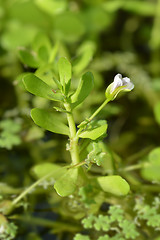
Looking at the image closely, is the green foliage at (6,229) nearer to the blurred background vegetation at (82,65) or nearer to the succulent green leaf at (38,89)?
the blurred background vegetation at (82,65)

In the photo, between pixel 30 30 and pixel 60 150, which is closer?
pixel 60 150

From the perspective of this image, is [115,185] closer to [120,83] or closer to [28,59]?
[120,83]

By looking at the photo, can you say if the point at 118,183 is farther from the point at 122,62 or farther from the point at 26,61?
the point at 122,62

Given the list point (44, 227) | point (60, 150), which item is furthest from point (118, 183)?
point (60, 150)

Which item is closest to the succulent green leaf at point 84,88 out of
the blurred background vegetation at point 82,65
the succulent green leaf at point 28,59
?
the blurred background vegetation at point 82,65

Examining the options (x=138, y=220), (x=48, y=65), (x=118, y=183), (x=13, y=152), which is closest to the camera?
(x=118, y=183)

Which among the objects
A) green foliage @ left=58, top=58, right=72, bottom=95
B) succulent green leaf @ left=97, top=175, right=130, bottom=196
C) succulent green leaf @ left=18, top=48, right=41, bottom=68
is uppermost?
succulent green leaf @ left=18, top=48, right=41, bottom=68

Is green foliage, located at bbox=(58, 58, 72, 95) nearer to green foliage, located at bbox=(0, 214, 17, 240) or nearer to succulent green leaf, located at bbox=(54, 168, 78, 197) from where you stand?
succulent green leaf, located at bbox=(54, 168, 78, 197)

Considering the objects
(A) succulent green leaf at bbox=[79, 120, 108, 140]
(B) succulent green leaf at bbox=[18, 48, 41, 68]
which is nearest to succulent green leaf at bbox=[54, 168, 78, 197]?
(A) succulent green leaf at bbox=[79, 120, 108, 140]
